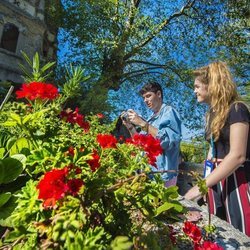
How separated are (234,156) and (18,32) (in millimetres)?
17385

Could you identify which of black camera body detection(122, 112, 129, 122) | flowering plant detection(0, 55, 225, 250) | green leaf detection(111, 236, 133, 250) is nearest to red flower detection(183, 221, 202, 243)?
flowering plant detection(0, 55, 225, 250)

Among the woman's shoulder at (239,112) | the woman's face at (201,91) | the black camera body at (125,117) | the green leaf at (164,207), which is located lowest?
the green leaf at (164,207)

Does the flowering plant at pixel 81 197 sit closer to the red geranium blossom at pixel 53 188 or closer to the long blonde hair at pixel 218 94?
the red geranium blossom at pixel 53 188

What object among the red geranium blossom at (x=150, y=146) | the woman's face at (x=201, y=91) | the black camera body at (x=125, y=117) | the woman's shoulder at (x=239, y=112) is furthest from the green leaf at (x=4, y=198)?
the black camera body at (x=125, y=117)

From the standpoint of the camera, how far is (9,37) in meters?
17.4

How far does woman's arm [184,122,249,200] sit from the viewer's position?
1.90 m

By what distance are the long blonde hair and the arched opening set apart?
16.8 metres

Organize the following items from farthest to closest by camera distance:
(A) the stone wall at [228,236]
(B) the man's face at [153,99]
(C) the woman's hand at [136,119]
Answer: (B) the man's face at [153,99] < (C) the woman's hand at [136,119] < (A) the stone wall at [228,236]

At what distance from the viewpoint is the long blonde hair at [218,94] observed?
2086mm

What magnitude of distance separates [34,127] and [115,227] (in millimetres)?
622

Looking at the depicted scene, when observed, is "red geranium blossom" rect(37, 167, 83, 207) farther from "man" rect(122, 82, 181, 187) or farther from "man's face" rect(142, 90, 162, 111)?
"man's face" rect(142, 90, 162, 111)

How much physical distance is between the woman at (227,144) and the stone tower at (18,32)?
15.5 metres

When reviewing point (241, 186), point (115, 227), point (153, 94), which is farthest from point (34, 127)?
point (153, 94)

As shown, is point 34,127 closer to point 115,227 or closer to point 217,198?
point 115,227
